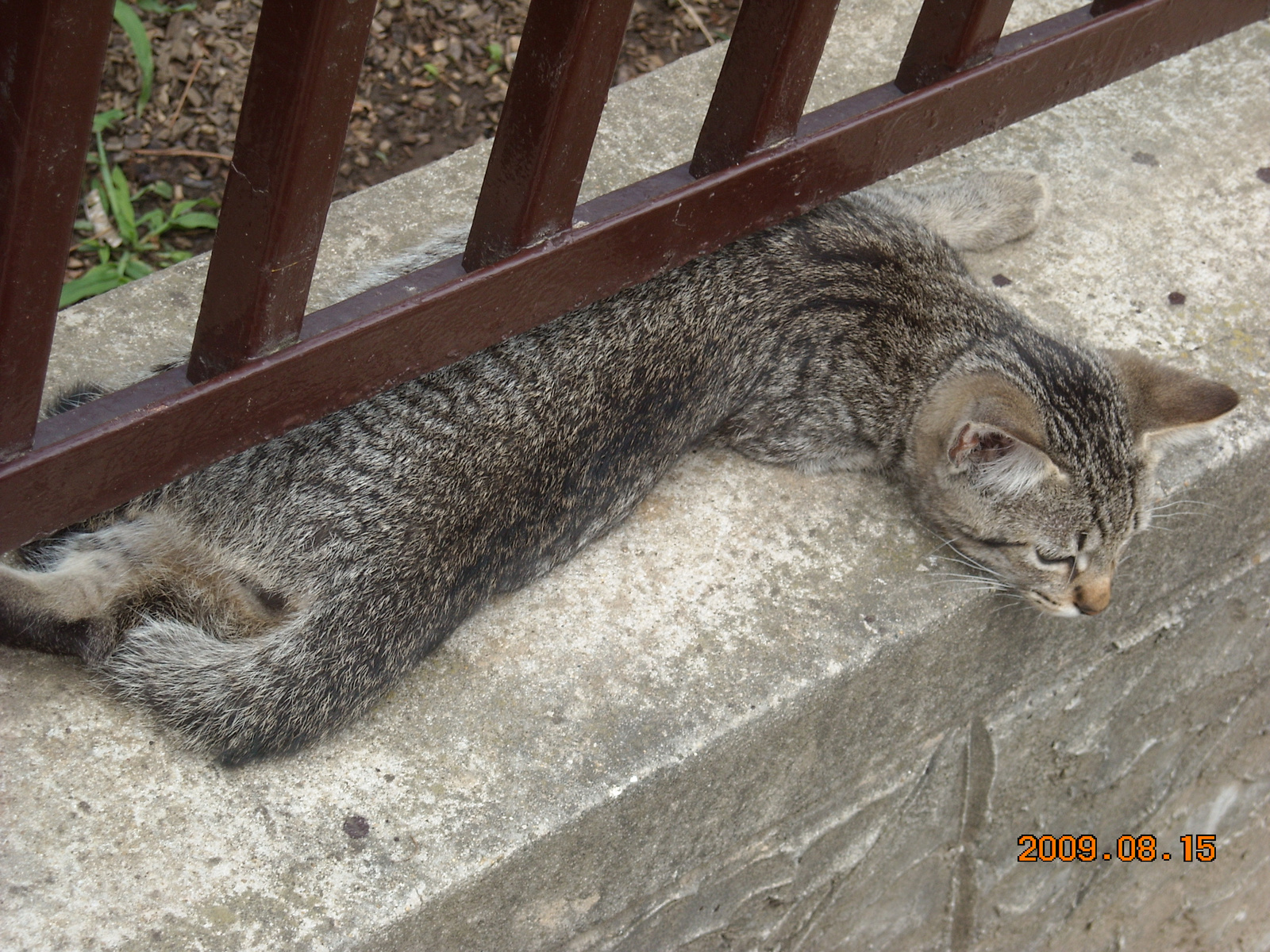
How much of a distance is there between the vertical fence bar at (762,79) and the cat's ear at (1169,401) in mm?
→ 1130

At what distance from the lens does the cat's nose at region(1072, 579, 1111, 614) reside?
115 inches

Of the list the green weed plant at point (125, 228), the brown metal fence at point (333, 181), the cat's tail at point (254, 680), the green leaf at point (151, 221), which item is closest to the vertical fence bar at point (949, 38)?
the brown metal fence at point (333, 181)

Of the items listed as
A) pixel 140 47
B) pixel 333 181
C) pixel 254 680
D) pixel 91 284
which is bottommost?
pixel 91 284

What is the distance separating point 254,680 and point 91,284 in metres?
2.05

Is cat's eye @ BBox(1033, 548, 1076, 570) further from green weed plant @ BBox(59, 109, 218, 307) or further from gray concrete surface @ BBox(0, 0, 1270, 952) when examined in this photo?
green weed plant @ BBox(59, 109, 218, 307)

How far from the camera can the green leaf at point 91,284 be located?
3828mm

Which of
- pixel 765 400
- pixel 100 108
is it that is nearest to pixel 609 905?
pixel 765 400

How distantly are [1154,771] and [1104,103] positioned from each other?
7.12ft

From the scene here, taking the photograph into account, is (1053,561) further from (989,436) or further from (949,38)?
(949,38)

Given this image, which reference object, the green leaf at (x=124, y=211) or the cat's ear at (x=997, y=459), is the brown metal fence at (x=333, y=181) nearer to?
the cat's ear at (x=997, y=459)

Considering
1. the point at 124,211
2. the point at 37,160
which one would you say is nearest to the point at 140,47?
the point at 124,211

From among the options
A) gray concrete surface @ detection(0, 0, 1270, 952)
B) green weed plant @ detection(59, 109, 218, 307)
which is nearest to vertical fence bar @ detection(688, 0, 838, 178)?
gray concrete surface @ detection(0, 0, 1270, 952)

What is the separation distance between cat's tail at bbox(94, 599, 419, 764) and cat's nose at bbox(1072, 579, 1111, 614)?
63.5 inches
